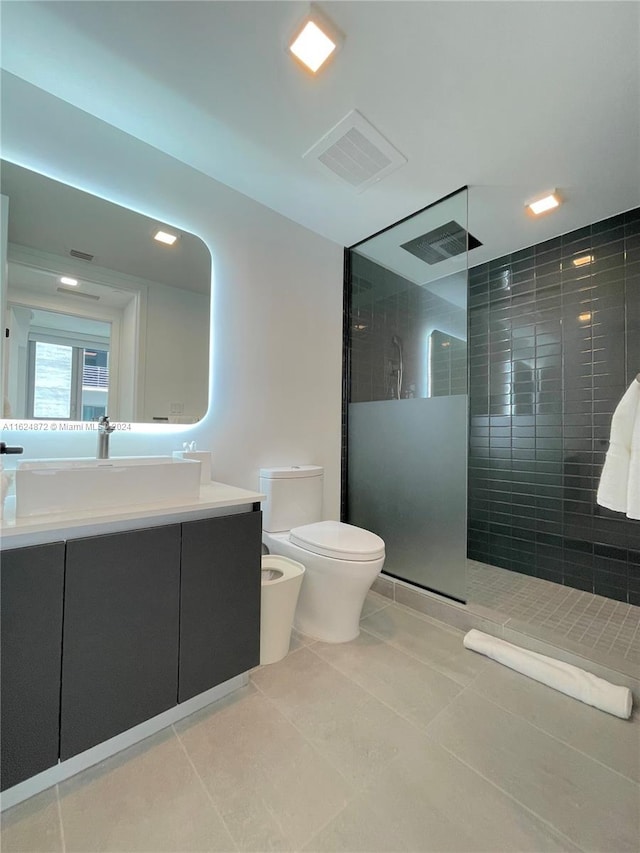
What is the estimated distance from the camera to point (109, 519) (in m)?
1.09

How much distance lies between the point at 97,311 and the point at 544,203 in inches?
96.5

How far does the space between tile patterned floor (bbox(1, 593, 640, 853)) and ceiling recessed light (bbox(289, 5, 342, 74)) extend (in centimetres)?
236

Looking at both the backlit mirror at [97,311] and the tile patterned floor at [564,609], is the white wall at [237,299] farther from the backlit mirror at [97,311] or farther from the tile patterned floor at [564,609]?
the tile patterned floor at [564,609]

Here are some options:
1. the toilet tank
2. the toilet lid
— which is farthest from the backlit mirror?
the toilet lid

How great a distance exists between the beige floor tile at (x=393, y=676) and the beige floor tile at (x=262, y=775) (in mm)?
376

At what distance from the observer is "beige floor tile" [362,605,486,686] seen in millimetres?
1608

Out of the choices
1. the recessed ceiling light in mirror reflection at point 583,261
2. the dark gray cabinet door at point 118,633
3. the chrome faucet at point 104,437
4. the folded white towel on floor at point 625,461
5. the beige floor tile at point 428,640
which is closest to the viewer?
the dark gray cabinet door at point 118,633

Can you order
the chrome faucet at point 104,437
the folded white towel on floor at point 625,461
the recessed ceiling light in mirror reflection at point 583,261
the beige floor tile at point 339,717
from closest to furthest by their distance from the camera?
the beige floor tile at point 339,717 → the folded white towel on floor at point 625,461 → the chrome faucet at point 104,437 → the recessed ceiling light in mirror reflection at point 583,261

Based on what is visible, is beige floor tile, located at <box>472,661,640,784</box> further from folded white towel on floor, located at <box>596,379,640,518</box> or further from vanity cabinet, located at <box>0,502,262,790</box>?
vanity cabinet, located at <box>0,502,262,790</box>

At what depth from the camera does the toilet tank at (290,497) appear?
2057mm

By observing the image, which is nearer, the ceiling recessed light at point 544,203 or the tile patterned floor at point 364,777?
the tile patterned floor at point 364,777

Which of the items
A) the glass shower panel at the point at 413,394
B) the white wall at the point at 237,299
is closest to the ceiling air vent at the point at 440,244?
the glass shower panel at the point at 413,394

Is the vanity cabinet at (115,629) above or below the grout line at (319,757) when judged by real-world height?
above

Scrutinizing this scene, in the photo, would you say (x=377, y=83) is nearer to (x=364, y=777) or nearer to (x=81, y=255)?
(x=81, y=255)
